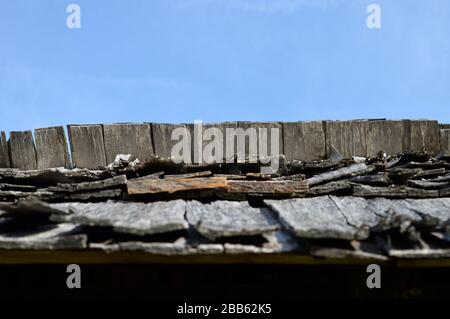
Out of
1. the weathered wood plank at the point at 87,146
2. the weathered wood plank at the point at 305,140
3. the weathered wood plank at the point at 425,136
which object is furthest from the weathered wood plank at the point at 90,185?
the weathered wood plank at the point at 425,136

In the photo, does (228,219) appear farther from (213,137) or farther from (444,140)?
(444,140)

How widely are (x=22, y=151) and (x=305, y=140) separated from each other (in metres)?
2.31

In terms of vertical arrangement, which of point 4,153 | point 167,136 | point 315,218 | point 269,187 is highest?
point 167,136

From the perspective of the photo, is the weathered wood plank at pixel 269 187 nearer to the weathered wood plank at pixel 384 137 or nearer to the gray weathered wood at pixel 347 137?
the gray weathered wood at pixel 347 137

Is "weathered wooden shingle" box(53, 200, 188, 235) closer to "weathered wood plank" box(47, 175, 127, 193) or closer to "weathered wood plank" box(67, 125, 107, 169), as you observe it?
"weathered wood plank" box(47, 175, 127, 193)

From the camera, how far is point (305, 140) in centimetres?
370

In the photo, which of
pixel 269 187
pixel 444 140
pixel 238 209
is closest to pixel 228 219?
pixel 238 209

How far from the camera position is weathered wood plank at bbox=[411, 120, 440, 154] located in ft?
12.4

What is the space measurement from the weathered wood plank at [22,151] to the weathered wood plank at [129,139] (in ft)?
1.99

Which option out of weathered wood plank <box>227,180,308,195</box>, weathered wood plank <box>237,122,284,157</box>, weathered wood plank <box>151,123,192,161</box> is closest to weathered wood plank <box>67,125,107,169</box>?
weathered wood plank <box>151,123,192,161</box>
